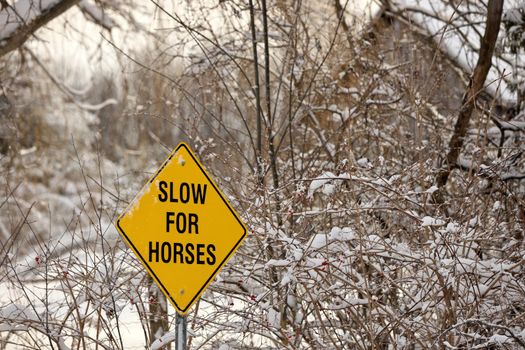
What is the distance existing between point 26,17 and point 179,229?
961 centimetres

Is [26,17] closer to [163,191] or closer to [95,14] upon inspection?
[95,14]

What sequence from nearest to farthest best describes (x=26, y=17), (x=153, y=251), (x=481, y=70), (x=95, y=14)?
(x=153, y=251), (x=481, y=70), (x=26, y=17), (x=95, y=14)

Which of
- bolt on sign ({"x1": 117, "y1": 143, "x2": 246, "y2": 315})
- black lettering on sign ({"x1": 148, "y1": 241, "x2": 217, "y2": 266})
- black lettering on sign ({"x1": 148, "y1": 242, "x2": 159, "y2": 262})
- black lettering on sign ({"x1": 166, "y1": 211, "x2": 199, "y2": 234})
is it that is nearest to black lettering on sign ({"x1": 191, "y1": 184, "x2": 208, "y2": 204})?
bolt on sign ({"x1": 117, "y1": 143, "x2": 246, "y2": 315})

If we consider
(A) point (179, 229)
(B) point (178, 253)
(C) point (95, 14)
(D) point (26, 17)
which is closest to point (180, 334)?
(B) point (178, 253)

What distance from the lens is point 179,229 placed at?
18.3 feet

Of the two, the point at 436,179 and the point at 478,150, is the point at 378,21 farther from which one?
the point at 478,150

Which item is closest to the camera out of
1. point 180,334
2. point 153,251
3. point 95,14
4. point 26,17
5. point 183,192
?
point 180,334

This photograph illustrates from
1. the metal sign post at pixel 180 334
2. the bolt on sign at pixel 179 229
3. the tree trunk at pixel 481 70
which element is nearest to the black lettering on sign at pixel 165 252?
the bolt on sign at pixel 179 229

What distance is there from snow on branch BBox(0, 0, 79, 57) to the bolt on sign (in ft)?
30.0

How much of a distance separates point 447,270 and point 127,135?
44.9 m

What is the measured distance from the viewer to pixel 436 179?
9.29m

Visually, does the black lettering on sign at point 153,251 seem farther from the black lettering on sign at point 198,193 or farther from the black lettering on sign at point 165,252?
the black lettering on sign at point 198,193

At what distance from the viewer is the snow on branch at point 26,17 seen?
14.2 metres

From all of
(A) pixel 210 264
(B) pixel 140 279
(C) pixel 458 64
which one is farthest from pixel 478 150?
(C) pixel 458 64
